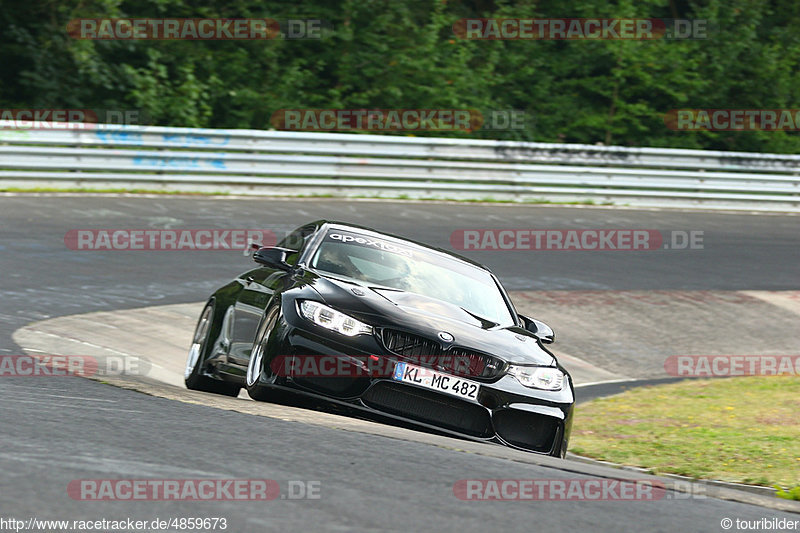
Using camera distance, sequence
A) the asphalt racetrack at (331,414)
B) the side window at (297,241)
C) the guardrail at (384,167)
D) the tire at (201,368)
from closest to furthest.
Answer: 1. the asphalt racetrack at (331,414)
2. the side window at (297,241)
3. the tire at (201,368)
4. the guardrail at (384,167)

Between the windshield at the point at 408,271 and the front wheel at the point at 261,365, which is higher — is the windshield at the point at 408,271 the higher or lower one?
the higher one

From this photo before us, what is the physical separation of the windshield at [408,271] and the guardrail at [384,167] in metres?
11.2

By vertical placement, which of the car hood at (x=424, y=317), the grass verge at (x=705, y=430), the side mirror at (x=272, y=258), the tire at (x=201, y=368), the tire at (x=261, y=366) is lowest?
the grass verge at (x=705, y=430)

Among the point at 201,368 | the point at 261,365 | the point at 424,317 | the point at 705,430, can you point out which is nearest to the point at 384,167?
the point at 705,430

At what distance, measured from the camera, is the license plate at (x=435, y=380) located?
6.62 metres

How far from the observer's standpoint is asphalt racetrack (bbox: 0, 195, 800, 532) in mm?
4477

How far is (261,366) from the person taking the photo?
688 cm

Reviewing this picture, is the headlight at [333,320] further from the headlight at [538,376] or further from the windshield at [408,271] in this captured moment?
the headlight at [538,376]

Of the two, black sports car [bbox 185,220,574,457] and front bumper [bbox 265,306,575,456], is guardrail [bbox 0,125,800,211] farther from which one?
front bumper [bbox 265,306,575,456]

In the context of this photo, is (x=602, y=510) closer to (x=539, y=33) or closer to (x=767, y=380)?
(x=767, y=380)

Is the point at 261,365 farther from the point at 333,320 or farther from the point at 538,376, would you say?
the point at 538,376

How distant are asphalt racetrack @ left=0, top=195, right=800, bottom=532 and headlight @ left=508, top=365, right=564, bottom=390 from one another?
63cm

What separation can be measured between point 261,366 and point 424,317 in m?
1.04

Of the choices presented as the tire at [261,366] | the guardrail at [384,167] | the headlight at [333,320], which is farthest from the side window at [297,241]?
the guardrail at [384,167]
